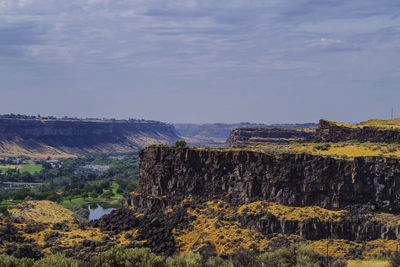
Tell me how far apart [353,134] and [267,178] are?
100 feet

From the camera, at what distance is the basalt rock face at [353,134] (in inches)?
3100

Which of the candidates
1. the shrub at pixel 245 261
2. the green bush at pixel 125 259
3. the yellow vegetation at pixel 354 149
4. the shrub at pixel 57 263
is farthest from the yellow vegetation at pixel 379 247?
the shrub at pixel 57 263

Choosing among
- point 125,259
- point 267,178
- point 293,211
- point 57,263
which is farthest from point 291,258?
point 57,263

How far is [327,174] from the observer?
59.0 metres

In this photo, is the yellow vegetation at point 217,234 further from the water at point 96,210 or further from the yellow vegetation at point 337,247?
the water at point 96,210

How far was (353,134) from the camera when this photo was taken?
277ft

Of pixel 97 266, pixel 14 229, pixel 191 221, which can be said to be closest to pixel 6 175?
pixel 14 229

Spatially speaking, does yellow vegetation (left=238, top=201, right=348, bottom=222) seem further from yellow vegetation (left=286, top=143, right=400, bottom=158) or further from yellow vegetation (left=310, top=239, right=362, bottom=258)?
yellow vegetation (left=286, top=143, right=400, bottom=158)

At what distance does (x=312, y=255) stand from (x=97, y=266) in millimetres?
22115

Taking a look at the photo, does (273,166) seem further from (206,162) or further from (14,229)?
(14,229)

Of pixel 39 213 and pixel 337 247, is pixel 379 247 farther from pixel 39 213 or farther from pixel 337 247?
pixel 39 213

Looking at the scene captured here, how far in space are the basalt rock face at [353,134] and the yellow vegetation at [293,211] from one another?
90.6 ft

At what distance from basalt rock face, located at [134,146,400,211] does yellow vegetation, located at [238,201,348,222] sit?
953 mm

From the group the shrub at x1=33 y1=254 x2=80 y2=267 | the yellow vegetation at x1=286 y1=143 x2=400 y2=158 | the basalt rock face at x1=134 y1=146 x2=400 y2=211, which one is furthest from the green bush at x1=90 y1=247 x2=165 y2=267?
the yellow vegetation at x1=286 y1=143 x2=400 y2=158
